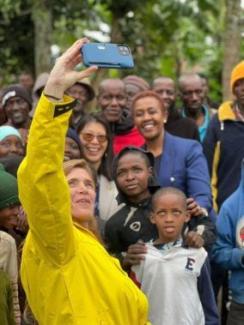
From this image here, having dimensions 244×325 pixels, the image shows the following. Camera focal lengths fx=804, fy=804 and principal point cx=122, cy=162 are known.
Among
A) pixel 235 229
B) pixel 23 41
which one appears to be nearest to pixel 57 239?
pixel 235 229

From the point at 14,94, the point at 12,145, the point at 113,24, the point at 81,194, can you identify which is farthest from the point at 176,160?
the point at 113,24

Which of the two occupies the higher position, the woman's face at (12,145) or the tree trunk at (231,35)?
the tree trunk at (231,35)

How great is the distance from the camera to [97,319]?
3178 millimetres

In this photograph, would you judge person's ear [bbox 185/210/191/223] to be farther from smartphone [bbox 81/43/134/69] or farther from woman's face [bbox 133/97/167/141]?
smartphone [bbox 81/43/134/69]

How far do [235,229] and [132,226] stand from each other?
0.85 metres

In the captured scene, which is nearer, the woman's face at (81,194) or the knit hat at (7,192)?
the woman's face at (81,194)

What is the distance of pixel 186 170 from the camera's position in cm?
562

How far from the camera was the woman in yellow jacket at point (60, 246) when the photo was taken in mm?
2912

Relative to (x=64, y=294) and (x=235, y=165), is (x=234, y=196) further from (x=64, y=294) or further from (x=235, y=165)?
(x=64, y=294)

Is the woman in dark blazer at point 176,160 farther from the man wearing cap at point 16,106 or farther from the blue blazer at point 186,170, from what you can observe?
the man wearing cap at point 16,106

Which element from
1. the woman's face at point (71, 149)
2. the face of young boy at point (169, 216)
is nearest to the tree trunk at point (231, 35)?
the woman's face at point (71, 149)

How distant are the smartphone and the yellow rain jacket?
178 millimetres

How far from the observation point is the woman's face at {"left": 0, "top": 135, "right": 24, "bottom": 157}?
5.87 m

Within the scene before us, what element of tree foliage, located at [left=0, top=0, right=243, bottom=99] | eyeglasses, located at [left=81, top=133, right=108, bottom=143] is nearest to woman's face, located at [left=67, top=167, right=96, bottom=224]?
eyeglasses, located at [left=81, top=133, right=108, bottom=143]
